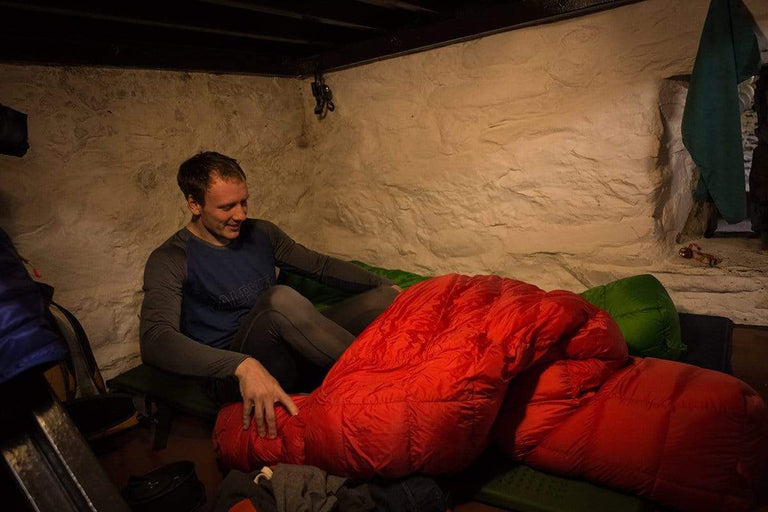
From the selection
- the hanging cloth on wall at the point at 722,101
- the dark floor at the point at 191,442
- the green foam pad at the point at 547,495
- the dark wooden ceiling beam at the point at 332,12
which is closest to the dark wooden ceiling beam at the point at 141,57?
the dark wooden ceiling beam at the point at 332,12

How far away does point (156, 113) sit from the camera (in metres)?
2.57

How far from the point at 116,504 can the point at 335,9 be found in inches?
84.4

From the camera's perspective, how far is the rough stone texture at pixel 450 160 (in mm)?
2180

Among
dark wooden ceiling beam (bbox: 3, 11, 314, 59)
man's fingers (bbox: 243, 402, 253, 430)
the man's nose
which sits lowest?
man's fingers (bbox: 243, 402, 253, 430)

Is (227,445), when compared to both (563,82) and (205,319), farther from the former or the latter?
(563,82)

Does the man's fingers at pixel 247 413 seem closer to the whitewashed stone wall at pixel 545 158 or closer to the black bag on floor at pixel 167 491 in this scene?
the black bag on floor at pixel 167 491

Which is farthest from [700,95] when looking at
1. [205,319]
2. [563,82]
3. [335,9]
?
[205,319]

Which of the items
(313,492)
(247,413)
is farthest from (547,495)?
(247,413)

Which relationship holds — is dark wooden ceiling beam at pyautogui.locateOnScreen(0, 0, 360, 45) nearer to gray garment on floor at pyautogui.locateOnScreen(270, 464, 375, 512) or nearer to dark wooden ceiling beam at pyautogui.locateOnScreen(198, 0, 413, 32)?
dark wooden ceiling beam at pyautogui.locateOnScreen(198, 0, 413, 32)

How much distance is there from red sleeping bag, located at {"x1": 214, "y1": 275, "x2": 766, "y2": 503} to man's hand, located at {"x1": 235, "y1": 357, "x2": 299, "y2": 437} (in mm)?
42

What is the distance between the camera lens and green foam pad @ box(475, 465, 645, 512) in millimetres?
1287

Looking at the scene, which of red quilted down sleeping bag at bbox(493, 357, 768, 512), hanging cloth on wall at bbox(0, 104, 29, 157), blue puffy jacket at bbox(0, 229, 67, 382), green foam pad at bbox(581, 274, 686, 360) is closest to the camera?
blue puffy jacket at bbox(0, 229, 67, 382)

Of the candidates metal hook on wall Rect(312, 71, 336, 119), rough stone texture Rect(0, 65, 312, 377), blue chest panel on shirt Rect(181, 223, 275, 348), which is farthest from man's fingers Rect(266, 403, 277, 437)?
metal hook on wall Rect(312, 71, 336, 119)

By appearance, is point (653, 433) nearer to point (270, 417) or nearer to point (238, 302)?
point (270, 417)
